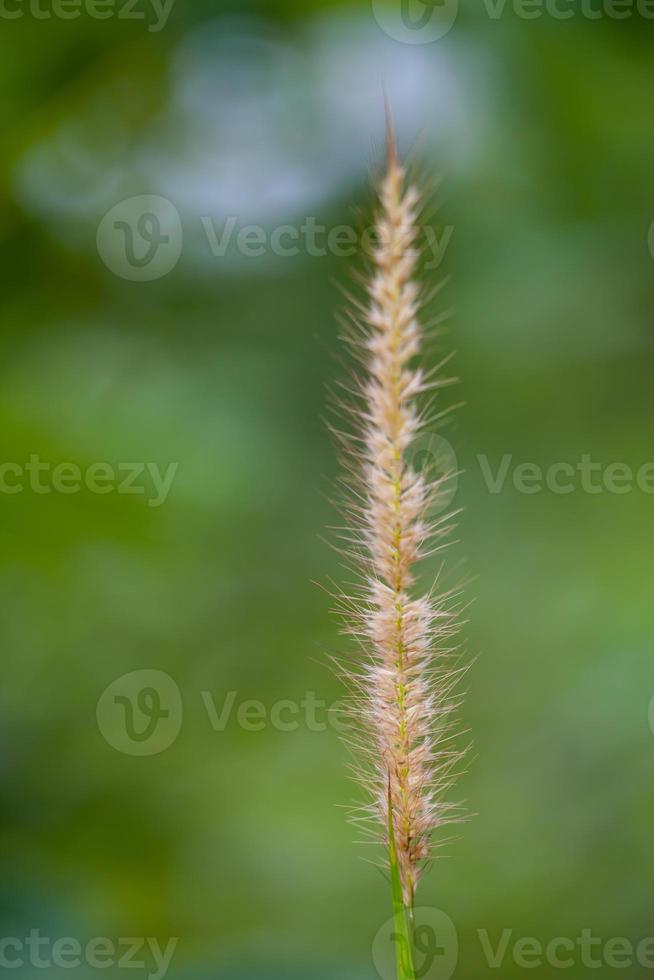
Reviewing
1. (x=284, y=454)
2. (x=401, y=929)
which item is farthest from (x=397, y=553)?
(x=284, y=454)

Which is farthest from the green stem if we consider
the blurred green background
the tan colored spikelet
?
the blurred green background

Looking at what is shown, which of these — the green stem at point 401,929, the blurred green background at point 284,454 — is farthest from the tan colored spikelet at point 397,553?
the blurred green background at point 284,454

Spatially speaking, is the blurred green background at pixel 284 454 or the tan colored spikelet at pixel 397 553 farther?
the blurred green background at pixel 284 454

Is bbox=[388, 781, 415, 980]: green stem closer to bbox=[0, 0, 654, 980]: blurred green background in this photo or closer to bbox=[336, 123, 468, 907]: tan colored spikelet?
bbox=[336, 123, 468, 907]: tan colored spikelet

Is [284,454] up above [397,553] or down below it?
above

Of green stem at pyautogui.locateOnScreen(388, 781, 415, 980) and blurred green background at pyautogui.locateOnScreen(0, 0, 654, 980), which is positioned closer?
green stem at pyautogui.locateOnScreen(388, 781, 415, 980)

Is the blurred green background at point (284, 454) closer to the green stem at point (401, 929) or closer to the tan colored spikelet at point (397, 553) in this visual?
the tan colored spikelet at point (397, 553)

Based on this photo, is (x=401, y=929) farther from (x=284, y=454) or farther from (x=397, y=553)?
(x=284, y=454)

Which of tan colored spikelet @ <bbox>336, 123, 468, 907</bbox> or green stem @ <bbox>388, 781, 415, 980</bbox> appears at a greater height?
tan colored spikelet @ <bbox>336, 123, 468, 907</bbox>
